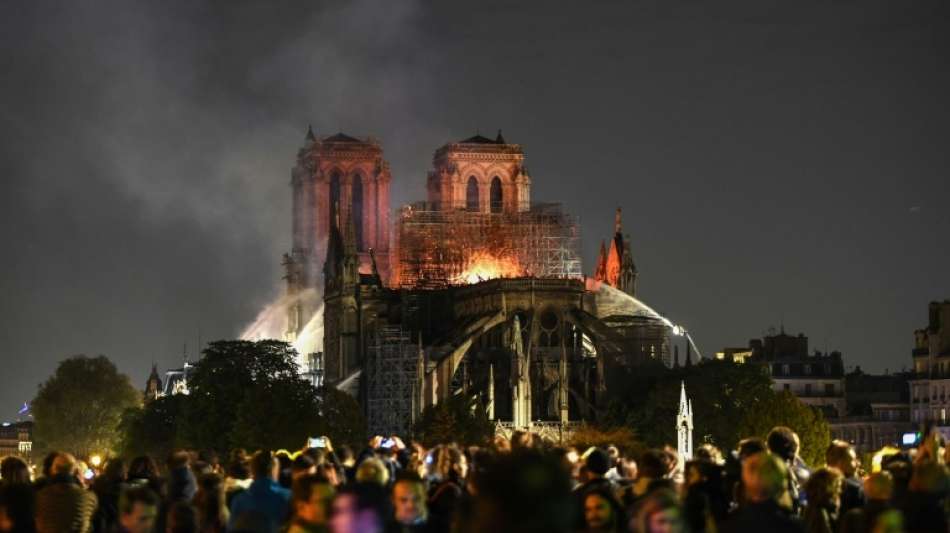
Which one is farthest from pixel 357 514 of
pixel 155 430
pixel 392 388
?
pixel 155 430

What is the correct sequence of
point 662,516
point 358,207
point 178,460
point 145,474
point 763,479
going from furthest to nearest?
point 358,207 → point 145,474 → point 178,460 → point 763,479 → point 662,516

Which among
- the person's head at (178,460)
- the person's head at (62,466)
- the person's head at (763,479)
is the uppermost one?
the person's head at (178,460)

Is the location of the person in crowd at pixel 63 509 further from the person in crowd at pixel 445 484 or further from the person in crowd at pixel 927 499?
the person in crowd at pixel 927 499

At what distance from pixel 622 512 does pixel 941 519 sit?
302cm

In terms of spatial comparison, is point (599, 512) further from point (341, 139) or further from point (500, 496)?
point (341, 139)

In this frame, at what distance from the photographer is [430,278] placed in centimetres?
14125

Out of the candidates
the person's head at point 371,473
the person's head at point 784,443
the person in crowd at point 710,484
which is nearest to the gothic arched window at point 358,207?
the person's head at point 784,443

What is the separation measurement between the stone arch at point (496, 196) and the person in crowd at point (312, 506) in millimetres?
131545

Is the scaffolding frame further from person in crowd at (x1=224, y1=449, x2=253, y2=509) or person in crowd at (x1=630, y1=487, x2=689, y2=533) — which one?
person in crowd at (x1=630, y1=487, x2=689, y2=533)

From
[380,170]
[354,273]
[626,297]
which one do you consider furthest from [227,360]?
[380,170]

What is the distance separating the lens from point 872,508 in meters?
19.4

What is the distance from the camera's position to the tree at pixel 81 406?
5822 inches

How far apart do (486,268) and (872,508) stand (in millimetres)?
122669

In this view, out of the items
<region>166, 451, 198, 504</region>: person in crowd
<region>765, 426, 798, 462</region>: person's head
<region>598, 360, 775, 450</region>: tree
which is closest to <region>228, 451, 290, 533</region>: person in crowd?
<region>166, 451, 198, 504</region>: person in crowd
